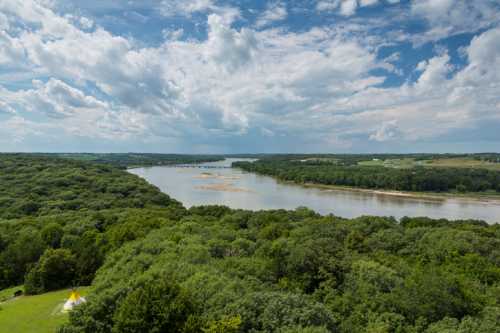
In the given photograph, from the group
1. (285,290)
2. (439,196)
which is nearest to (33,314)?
(285,290)

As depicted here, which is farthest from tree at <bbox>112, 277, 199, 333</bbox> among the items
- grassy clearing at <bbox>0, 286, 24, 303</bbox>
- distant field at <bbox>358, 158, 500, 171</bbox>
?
distant field at <bbox>358, 158, 500, 171</bbox>

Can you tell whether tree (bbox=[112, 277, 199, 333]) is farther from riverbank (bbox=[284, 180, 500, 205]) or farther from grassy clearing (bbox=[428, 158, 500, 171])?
grassy clearing (bbox=[428, 158, 500, 171])

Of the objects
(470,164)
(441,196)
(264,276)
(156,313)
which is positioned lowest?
(441,196)

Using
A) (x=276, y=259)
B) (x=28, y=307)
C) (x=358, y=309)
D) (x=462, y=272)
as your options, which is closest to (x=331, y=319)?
(x=358, y=309)

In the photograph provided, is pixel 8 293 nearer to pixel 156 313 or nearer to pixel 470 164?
pixel 156 313

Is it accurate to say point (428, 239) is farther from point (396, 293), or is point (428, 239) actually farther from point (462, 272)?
point (396, 293)

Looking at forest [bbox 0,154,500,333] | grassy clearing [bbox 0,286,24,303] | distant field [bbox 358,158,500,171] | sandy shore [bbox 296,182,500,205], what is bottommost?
grassy clearing [bbox 0,286,24,303]

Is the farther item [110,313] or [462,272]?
[462,272]
